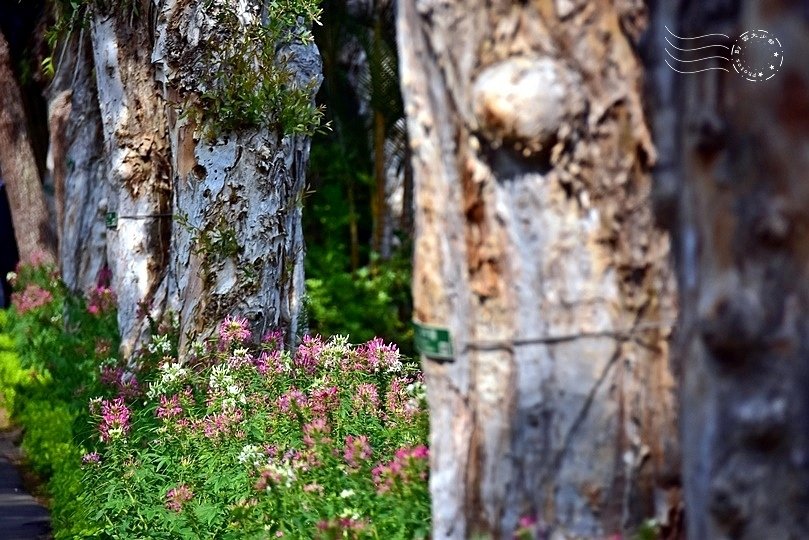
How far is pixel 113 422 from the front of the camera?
22.8 ft

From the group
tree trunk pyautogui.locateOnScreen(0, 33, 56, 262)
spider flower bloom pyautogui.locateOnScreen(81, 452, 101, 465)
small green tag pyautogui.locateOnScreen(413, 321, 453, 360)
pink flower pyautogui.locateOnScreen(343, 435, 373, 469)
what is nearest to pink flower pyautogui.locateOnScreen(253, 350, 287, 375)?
spider flower bloom pyautogui.locateOnScreen(81, 452, 101, 465)

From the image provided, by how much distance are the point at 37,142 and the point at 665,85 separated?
61.7 feet

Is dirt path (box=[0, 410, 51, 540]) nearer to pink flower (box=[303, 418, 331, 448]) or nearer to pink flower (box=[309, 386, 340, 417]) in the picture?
pink flower (box=[309, 386, 340, 417])

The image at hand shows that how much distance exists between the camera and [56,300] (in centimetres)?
1505

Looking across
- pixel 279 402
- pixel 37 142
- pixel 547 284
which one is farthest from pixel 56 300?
pixel 547 284

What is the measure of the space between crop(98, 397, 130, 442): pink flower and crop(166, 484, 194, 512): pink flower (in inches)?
30.3

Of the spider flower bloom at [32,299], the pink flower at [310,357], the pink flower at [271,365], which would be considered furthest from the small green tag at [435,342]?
the spider flower bloom at [32,299]

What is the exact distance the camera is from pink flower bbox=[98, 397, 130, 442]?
6.94 metres

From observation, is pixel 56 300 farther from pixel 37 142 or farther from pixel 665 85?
pixel 665 85

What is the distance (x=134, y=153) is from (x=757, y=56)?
8.32 meters

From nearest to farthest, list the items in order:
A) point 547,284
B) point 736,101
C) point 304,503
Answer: point 736,101
point 547,284
point 304,503

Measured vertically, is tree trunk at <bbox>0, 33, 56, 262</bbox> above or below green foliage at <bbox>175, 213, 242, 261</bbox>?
above

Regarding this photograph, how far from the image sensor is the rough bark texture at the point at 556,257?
320 centimetres

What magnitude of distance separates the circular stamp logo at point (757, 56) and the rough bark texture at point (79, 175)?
1286cm
